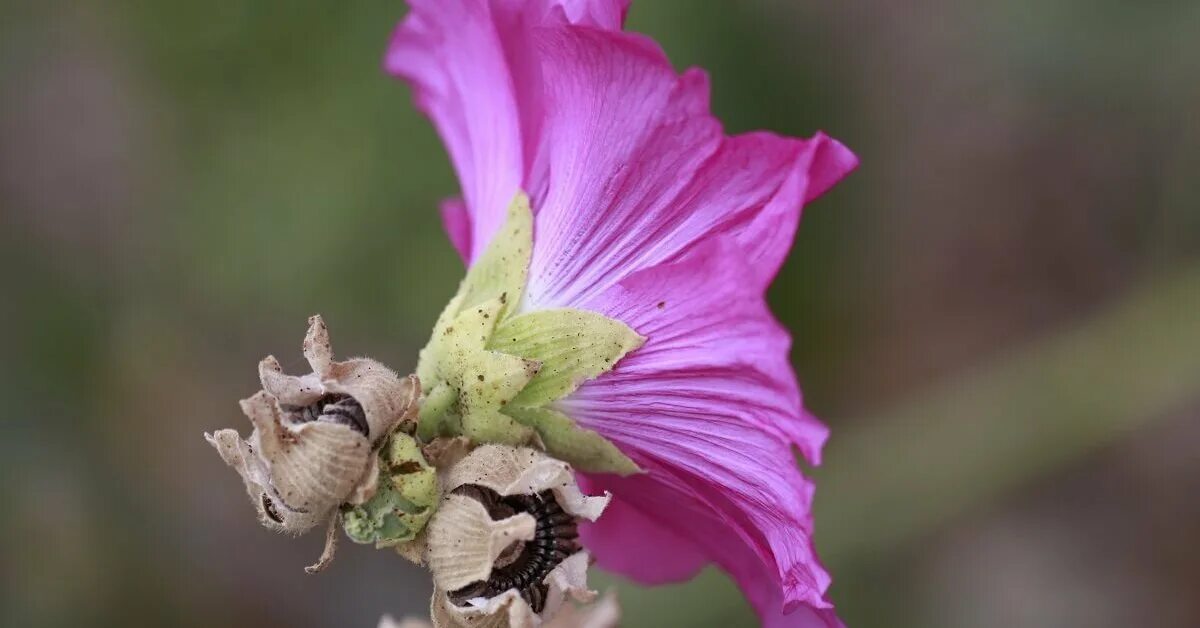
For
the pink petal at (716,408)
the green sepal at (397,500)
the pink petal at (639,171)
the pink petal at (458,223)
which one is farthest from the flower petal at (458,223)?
the green sepal at (397,500)

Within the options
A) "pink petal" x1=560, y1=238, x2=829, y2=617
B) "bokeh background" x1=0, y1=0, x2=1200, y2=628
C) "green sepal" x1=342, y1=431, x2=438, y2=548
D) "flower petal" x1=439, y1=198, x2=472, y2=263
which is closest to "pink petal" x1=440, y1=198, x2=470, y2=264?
"flower petal" x1=439, y1=198, x2=472, y2=263

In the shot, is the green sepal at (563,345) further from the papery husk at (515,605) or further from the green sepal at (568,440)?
the papery husk at (515,605)

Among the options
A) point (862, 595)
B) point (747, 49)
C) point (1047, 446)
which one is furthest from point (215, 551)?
point (1047, 446)

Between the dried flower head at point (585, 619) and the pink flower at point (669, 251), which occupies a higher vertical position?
the pink flower at point (669, 251)

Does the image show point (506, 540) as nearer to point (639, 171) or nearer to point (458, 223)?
point (639, 171)

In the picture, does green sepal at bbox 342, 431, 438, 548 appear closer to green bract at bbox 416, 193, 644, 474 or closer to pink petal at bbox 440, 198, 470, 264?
green bract at bbox 416, 193, 644, 474

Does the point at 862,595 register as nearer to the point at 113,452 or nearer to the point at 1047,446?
the point at 1047,446

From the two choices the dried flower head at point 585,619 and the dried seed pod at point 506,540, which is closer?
the dried seed pod at point 506,540

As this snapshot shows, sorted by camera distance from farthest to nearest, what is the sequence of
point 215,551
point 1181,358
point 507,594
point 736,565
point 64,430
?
1. point 215,551
2. point 64,430
3. point 1181,358
4. point 736,565
5. point 507,594
